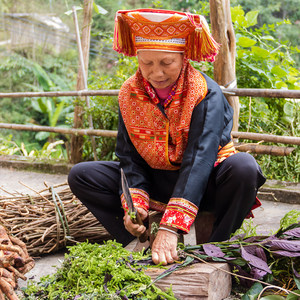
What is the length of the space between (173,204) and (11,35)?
16.5 metres

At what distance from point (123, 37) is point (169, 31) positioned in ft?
0.84

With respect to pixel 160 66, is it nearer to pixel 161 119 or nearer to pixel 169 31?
pixel 169 31

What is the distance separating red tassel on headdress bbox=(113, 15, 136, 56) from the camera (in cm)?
193

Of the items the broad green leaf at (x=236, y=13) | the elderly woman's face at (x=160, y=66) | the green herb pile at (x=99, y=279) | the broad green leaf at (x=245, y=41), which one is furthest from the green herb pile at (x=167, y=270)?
the broad green leaf at (x=236, y=13)

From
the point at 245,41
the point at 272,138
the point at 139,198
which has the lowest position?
the point at 272,138

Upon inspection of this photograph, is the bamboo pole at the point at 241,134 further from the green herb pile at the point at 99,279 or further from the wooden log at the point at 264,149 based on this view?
the green herb pile at the point at 99,279

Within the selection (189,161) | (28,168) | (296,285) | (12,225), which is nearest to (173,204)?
(189,161)

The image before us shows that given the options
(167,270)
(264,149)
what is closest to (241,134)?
(264,149)

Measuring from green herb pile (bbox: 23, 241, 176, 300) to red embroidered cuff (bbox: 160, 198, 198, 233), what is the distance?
0.64ft

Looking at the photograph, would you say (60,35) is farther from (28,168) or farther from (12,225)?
(12,225)

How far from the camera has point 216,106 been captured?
6.37 ft

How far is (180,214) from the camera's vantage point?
70.1 inches

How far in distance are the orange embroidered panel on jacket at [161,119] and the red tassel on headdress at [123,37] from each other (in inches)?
5.7

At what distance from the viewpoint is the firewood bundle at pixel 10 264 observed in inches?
58.9
